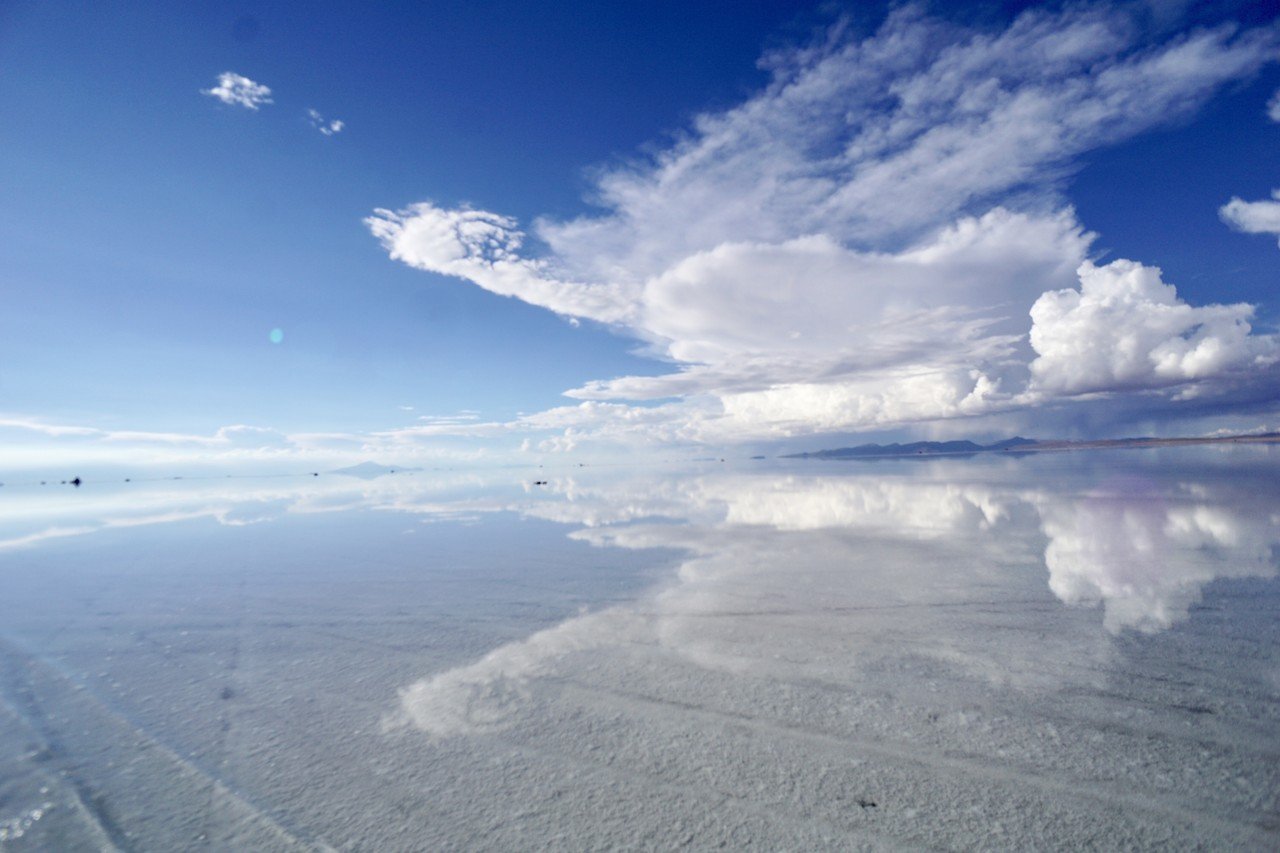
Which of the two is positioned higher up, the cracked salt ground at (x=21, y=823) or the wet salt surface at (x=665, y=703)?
the wet salt surface at (x=665, y=703)

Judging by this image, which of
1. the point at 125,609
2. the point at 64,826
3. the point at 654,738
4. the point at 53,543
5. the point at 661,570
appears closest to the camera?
the point at 64,826

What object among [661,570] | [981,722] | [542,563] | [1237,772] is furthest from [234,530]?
[1237,772]

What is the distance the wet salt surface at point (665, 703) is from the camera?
5.45m

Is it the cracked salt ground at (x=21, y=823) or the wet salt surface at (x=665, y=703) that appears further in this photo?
the cracked salt ground at (x=21, y=823)

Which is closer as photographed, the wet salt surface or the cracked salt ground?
the wet salt surface

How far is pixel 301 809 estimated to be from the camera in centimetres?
576

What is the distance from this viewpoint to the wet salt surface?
5.45 metres

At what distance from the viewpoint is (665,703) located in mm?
7801

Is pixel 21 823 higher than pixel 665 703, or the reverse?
pixel 665 703

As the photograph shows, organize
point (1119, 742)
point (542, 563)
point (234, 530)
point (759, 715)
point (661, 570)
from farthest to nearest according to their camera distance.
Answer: point (234, 530)
point (542, 563)
point (661, 570)
point (759, 715)
point (1119, 742)

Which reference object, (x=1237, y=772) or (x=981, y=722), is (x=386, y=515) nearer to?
(x=981, y=722)

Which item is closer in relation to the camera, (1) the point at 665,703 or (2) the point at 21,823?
(2) the point at 21,823

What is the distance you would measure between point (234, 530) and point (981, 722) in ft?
120

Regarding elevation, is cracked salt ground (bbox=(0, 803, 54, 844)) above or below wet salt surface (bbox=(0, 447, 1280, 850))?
below
